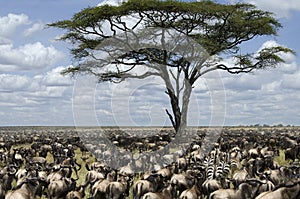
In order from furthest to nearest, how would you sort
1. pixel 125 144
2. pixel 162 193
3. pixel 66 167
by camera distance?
1. pixel 125 144
2. pixel 66 167
3. pixel 162 193

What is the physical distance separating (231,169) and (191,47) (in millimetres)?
15293

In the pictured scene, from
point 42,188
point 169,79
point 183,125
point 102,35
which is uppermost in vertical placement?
point 102,35

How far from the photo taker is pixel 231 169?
73.7 ft

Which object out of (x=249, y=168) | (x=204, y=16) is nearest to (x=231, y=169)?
(x=249, y=168)

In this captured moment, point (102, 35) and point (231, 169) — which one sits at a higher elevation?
point (102, 35)

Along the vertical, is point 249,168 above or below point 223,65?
below

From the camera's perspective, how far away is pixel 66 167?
20547 mm

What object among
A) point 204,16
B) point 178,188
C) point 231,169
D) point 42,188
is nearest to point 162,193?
point 178,188

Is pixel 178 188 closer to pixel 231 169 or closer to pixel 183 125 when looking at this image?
pixel 231 169

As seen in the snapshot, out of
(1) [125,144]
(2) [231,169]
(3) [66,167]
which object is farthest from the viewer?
(1) [125,144]

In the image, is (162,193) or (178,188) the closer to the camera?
(162,193)

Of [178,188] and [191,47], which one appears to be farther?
[191,47]

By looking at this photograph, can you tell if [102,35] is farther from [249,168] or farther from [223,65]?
[249,168]

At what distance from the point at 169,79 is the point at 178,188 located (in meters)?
21.8
